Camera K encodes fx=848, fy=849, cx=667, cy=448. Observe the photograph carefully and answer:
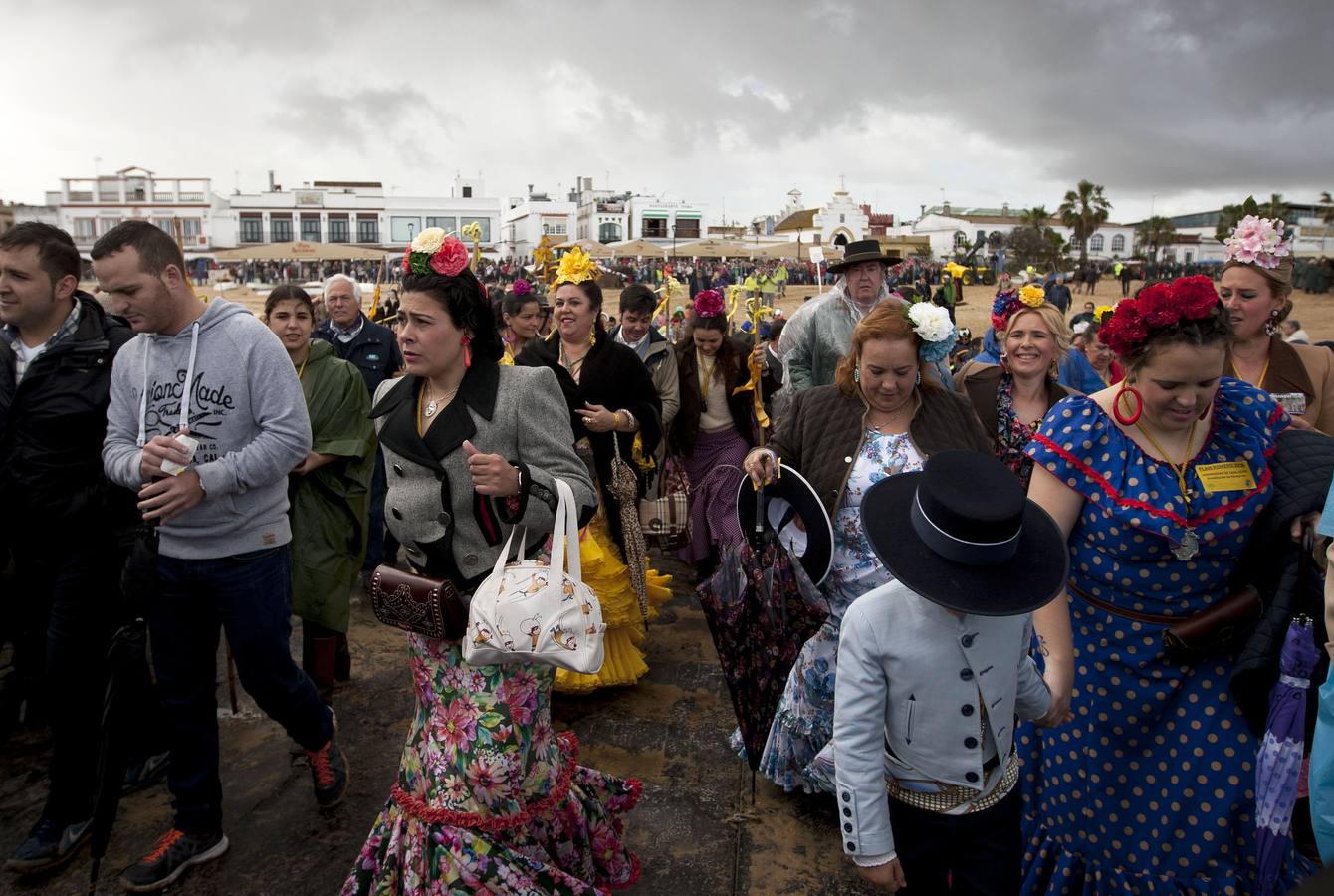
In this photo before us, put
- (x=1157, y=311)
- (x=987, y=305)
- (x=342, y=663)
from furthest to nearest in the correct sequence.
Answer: (x=987, y=305), (x=342, y=663), (x=1157, y=311)

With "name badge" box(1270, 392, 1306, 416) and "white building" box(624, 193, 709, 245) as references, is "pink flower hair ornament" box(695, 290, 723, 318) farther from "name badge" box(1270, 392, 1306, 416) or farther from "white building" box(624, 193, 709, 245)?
"white building" box(624, 193, 709, 245)

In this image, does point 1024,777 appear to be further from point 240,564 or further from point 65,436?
point 65,436

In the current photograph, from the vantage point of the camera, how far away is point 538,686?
8.08 ft

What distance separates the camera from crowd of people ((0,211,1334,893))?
2080 mm

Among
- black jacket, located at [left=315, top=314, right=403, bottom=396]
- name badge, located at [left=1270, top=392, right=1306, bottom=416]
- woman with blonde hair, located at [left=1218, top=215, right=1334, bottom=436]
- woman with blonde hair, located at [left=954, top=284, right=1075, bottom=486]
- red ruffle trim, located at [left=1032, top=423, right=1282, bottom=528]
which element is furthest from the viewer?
black jacket, located at [left=315, top=314, right=403, bottom=396]

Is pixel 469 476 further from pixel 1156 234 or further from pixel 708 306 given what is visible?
pixel 1156 234

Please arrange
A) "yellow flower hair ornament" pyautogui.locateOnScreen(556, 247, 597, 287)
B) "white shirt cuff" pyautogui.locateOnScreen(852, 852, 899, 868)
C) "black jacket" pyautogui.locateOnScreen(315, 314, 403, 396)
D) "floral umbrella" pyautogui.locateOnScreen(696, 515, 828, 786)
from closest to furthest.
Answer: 1. "white shirt cuff" pyautogui.locateOnScreen(852, 852, 899, 868)
2. "floral umbrella" pyautogui.locateOnScreen(696, 515, 828, 786)
3. "yellow flower hair ornament" pyautogui.locateOnScreen(556, 247, 597, 287)
4. "black jacket" pyautogui.locateOnScreen(315, 314, 403, 396)

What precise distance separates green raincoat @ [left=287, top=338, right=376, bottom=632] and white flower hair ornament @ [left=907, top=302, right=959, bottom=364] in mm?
2542

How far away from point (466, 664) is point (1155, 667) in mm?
2056

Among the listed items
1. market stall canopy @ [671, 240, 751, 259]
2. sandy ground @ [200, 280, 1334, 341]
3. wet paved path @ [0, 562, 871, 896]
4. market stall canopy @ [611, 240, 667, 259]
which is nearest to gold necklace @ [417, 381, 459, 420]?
wet paved path @ [0, 562, 871, 896]

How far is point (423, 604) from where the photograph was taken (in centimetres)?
235

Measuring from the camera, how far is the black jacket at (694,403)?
580cm

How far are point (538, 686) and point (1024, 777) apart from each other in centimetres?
175

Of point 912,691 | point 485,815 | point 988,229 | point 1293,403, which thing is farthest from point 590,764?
point 988,229
